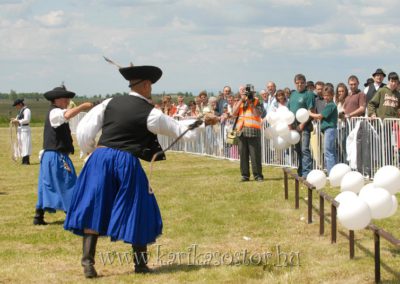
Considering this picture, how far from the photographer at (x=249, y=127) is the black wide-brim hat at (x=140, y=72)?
686 cm

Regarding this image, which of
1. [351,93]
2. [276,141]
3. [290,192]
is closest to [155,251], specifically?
[276,141]

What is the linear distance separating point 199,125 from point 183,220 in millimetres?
3602

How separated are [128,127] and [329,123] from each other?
7.78m

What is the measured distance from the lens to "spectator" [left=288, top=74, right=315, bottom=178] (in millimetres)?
14281

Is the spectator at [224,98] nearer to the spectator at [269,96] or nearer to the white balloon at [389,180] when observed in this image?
the spectator at [269,96]

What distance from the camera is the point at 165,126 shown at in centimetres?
734

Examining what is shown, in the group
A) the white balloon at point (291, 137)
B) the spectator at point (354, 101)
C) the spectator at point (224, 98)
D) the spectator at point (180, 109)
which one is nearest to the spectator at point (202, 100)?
the spectator at point (224, 98)

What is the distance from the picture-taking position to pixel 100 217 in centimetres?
725

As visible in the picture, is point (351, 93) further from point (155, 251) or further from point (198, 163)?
point (155, 251)

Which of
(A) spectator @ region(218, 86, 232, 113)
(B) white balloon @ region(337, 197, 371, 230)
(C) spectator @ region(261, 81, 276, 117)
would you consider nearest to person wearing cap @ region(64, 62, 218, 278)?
(B) white balloon @ region(337, 197, 371, 230)

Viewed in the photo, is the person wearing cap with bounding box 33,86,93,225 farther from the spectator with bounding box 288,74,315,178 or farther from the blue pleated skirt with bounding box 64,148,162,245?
the spectator with bounding box 288,74,315,178

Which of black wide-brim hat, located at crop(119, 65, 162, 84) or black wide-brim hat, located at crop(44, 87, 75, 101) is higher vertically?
black wide-brim hat, located at crop(119, 65, 162, 84)

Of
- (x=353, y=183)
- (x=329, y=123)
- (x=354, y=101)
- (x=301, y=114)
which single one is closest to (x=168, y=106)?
(x=354, y=101)

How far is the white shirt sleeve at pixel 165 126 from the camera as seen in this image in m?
7.29
